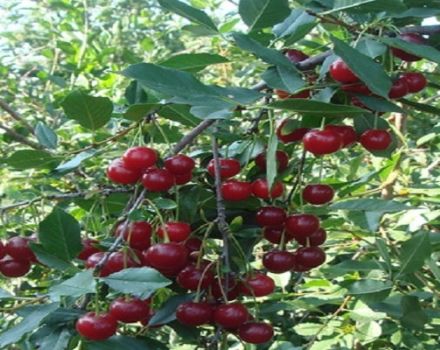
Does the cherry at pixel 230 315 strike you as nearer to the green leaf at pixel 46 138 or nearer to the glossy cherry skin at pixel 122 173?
the glossy cherry skin at pixel 122 173

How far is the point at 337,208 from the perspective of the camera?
1.12 metres

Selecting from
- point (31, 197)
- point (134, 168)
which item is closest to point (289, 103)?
point (134, 168)

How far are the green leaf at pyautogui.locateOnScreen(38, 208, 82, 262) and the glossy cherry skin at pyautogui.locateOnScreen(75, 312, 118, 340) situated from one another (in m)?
0.14

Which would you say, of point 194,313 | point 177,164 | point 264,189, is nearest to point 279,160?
point 264,189

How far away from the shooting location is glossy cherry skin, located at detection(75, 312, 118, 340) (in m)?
0.87

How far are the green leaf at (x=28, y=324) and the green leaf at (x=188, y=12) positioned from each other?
0.45 m

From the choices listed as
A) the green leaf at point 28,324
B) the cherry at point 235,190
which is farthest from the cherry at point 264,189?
the green leaf at point 28,324

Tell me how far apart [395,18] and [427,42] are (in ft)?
0.23

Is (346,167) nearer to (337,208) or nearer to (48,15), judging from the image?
(337,208)

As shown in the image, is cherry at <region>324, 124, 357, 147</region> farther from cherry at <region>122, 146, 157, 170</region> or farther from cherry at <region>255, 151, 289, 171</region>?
cherry at <region>122, 146, 157, 170</region>

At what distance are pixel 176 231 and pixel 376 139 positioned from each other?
345 mm

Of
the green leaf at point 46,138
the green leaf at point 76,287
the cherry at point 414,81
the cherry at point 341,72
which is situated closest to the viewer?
the green leaf at point 76,287

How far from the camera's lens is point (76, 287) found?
0.85 metres

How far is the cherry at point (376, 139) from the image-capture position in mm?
1088
